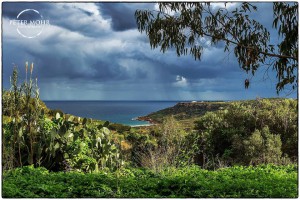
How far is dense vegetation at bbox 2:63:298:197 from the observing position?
4.58 metres

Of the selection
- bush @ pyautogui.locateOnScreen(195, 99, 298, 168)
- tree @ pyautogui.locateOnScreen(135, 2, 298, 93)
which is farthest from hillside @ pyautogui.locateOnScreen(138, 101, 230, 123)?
tree @ pyautogui.locateOnScreen(135, 2, 298, 93)

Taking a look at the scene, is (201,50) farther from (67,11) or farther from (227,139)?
(227,139)

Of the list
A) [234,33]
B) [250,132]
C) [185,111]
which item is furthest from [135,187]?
[185,111]

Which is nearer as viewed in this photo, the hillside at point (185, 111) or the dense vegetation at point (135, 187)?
the dense vegetation at point (135, 187)

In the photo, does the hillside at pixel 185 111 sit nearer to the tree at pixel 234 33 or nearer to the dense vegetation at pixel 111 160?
the dense vegetation at pixel 111 160

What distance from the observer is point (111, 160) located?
6797 millimetres

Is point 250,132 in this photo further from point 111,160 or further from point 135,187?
point 135,187

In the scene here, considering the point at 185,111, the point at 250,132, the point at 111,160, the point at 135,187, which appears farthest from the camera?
the point at 185,111

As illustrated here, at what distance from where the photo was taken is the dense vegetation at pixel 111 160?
458cm

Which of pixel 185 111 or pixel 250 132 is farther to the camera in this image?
pixel 185 111

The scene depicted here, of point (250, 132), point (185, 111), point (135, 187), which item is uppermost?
point (185, 111)

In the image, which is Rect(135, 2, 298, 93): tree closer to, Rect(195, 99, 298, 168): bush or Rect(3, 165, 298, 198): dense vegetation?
Rect(3, 165, 298, 198): dense vegetation

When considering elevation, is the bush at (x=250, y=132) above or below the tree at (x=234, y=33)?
below

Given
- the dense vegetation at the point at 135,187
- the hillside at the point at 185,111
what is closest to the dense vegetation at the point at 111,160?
the dense vegetation at the point at 135,187
